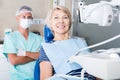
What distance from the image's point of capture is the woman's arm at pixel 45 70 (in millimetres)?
1441

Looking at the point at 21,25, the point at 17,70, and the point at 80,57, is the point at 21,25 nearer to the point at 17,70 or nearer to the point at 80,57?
the point at 17,70

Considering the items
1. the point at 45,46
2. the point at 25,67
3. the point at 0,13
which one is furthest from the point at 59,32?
the point at 0,13

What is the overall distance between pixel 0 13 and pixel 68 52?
158 centimetres

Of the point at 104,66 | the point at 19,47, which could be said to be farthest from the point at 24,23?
the point at 104,66

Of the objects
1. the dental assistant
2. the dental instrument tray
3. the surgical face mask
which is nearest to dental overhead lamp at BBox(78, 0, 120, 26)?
the dental instrument tray

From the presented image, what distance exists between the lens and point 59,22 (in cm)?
155

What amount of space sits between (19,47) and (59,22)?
2.75 feet

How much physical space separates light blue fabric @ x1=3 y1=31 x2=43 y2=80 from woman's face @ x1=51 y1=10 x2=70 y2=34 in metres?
0.77

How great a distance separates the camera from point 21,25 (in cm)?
240

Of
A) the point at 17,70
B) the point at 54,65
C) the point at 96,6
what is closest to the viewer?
the point at 96,6

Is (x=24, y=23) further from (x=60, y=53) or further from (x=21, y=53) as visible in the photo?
(x=60, y=53)

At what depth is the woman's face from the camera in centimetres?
156

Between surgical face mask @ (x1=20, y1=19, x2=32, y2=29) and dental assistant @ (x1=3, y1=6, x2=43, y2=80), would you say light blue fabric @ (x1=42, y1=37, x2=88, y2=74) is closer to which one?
dental assistant @ (x1=3, y1=6, x2=43, y2=80)

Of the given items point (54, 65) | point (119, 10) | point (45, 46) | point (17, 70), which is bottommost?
point (17, 70)
